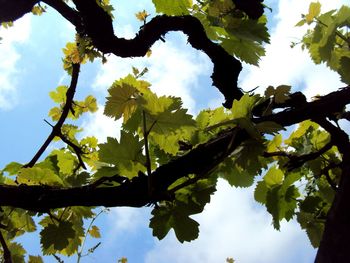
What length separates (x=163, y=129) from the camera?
1518 mm

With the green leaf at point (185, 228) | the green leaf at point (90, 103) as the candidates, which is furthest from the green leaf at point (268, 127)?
the green leaf at point (90, 103)

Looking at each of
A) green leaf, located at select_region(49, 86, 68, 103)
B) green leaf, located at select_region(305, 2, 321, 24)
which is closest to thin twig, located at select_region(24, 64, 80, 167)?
green leaf, located at select_region(49, 86, 68, 103)

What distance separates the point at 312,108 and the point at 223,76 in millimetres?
1059

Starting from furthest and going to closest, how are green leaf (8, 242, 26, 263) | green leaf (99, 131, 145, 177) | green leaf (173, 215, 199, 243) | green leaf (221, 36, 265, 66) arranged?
green leaf (8, 242, 26, 263) → green leaf (221, 36, 265, 66) → green leaf (173, 215, 199, 243) → green leaf (99, 131, 145, 177)

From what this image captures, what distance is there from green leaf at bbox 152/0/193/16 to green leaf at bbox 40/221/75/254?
4.71 feet

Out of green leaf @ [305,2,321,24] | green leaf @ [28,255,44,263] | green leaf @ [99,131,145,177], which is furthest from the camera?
green leaf @ [28,255,44,263]

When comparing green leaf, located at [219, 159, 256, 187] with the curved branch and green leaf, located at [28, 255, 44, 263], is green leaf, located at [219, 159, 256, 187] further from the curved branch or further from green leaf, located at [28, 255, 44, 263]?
green leaf, located at [28, 255, 44, 263]

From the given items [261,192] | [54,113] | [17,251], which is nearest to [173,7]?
[261,192]

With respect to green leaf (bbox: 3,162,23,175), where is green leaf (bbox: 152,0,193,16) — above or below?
above

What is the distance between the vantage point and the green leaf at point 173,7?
237 centimetres

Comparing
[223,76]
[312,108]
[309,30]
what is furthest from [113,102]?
[309,30]

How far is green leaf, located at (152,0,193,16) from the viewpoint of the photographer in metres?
2.37

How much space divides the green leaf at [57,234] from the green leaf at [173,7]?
1437mm

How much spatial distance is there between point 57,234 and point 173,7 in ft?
5.14
